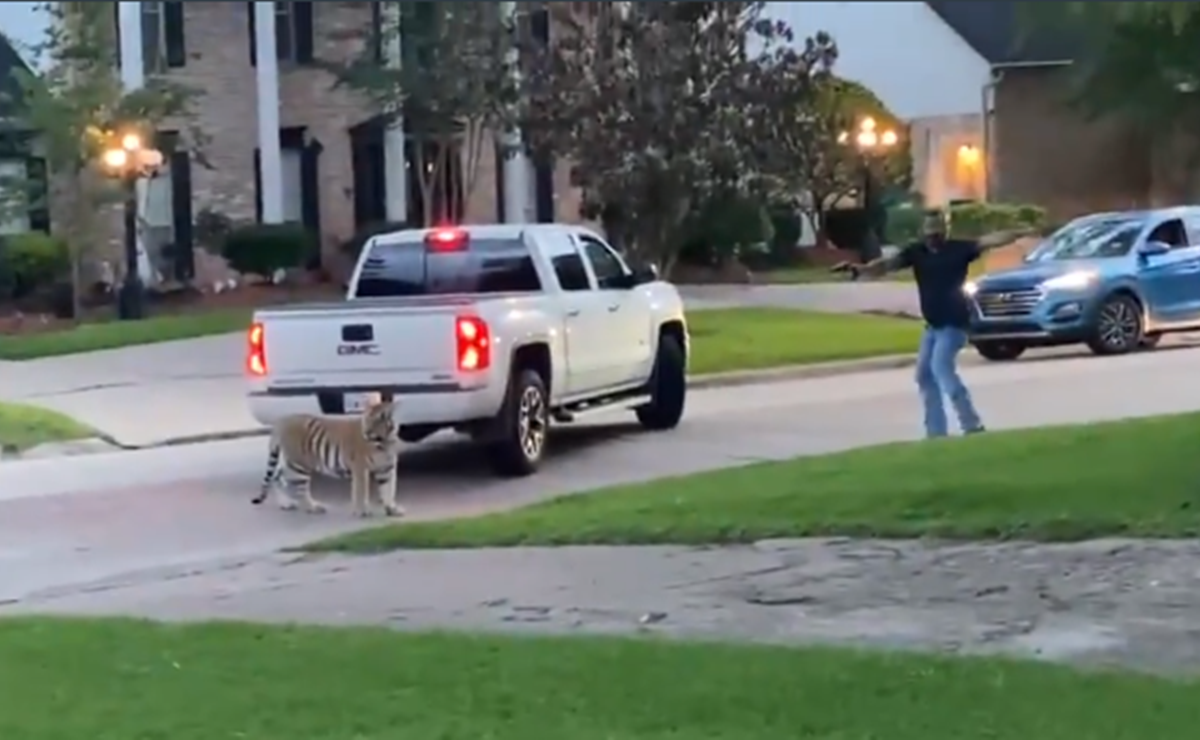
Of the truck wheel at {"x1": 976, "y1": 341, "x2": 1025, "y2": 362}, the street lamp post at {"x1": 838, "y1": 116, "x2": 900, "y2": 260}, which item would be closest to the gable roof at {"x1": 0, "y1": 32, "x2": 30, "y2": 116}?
the truck wheel at {"x1": 976, "y1": 341, "x2": 1025, "y2": 362}

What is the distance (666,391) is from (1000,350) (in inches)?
293

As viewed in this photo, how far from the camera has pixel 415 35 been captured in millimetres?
35688

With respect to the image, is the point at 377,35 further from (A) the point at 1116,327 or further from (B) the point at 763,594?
(B) the point at 763,594

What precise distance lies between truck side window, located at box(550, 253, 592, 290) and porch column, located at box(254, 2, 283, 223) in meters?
21.8

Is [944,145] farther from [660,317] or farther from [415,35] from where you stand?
[660,317]

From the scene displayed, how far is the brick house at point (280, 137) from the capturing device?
123ft

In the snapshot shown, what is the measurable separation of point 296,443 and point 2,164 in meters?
20.2

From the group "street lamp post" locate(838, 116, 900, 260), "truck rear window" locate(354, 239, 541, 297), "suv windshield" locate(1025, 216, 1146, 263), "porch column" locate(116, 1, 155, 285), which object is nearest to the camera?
"truck rear window" locate(354, 239, 541, 297)

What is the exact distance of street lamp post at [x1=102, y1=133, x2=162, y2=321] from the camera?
104ft

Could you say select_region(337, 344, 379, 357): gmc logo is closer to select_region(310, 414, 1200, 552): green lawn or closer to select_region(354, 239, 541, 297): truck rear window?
select_region(354, 239, 541, 297): truck rear window

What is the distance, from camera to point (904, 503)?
1180 cm

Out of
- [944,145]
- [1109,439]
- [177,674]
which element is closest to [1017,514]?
[1109,439]

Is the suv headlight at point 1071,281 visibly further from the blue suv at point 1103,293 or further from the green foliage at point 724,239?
the green foliage at point 724,239

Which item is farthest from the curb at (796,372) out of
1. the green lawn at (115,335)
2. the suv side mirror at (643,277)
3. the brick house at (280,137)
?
the brick house at (280,137)
